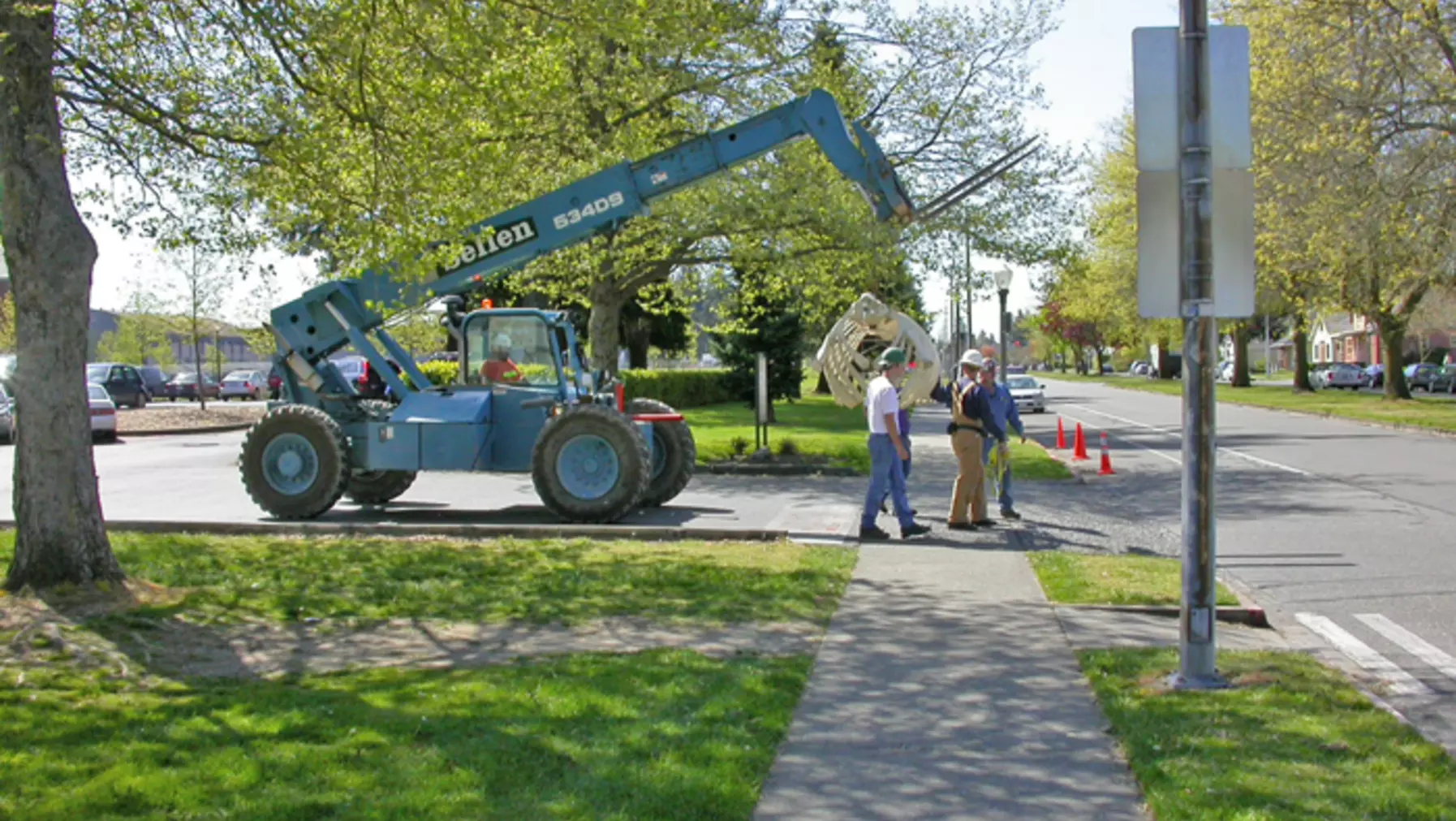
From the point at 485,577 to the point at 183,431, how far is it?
26206 millimetres

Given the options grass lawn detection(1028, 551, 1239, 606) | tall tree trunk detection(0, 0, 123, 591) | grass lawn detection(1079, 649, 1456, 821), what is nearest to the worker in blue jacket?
grass lawn detection(1028, 551, 1239, 606)

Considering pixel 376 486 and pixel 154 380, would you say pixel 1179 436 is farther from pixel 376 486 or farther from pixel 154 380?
pixel 154 380

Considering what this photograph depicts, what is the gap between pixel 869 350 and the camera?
23.3 meters

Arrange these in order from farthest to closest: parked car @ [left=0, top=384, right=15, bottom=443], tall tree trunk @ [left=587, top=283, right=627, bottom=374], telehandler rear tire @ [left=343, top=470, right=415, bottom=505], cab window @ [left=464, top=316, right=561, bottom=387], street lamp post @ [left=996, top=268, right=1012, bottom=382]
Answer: parked car @ [left=0, top=384, right=15, bottom=443], street lamp post @ [left=996, top=268, right=1012, bottom=382], tall tree trunk @ [left=587, top=283, right=627, bottom=374], telehandler rear tire @ [left=343, top=470, right=415, bottom=505], cab window @ [left=464, top=316, right=561, bottom=387]

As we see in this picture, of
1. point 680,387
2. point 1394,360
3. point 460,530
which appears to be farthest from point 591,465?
point 1394,360

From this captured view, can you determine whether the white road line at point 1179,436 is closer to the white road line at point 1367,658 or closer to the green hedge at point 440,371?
the white road line at point 1367,658

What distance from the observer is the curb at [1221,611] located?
940 cm

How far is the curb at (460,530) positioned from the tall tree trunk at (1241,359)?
5830 cm

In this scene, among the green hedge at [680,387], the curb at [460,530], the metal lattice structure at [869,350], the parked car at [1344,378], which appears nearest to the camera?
the curb at [460,530]

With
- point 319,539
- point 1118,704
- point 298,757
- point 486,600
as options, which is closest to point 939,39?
point 319,539

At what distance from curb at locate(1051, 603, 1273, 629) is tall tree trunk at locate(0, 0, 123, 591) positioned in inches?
266

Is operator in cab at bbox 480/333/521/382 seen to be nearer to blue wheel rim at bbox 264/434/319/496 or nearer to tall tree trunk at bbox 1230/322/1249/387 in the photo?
blue wheel rim at bbox 264/434/319/496

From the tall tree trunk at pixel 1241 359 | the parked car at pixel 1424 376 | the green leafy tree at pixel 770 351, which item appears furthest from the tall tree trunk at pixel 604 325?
the parked car at pixel 1424 376

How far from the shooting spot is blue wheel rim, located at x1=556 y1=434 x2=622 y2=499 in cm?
1490
